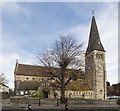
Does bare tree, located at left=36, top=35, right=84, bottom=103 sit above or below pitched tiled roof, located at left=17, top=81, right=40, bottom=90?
above

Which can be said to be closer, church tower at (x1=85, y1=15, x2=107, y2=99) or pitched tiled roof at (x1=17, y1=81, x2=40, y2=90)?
pitched tiled roof at (x1=17, y1=81, x2=40, y2=90)

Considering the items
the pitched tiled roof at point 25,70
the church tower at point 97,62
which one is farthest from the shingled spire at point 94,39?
the pitched tiled roof at point 25,70

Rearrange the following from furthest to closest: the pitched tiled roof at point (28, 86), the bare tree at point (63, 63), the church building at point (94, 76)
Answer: the church building at point (94, 76), the pitched tiled roof at point (28, 86), the bare tree at point (63, 63)

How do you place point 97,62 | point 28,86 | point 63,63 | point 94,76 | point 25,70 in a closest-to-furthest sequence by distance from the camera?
1. point 63,63
2. point 28,86
3. point 94,76
4. point 25,70
5. point 97,62

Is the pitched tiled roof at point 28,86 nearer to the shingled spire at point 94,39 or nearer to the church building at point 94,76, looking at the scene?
the church building at point 94,76

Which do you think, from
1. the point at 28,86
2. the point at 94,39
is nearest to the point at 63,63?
the point at 28,86

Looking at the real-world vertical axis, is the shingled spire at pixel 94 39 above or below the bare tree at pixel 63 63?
above

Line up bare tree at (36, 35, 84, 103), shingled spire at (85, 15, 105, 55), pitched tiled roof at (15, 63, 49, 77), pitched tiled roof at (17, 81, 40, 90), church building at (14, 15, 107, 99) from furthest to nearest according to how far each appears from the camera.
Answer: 1. shingled spire at (85, 15, 105, 55)
2. pitched tiled roof at (15, 63, 49, 77)
3. church building at (14, 15, 107, 99)
4. pitched tiled roof at (17, 81, 40, 90)
5. bare tree at (36, 35, 84, 103)

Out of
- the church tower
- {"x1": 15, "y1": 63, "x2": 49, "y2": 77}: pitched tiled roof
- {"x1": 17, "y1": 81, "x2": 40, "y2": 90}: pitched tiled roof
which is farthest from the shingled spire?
{"x1": 17, "y1": 81, "x2": 40, "y2": 90}: pitched tiled roof

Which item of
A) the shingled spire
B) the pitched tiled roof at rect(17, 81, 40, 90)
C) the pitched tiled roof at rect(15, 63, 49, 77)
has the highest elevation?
the shingled spire

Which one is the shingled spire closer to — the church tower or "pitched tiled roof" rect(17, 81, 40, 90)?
the church tower

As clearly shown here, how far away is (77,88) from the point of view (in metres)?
17.7

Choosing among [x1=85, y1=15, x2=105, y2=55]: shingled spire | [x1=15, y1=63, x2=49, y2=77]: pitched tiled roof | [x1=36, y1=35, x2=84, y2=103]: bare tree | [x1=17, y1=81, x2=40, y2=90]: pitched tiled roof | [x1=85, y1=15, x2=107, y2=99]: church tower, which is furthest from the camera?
[x1=85, y1=15, x2=105, y2=55]: shingled spire

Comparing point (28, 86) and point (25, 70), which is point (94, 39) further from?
point (28, 86)
